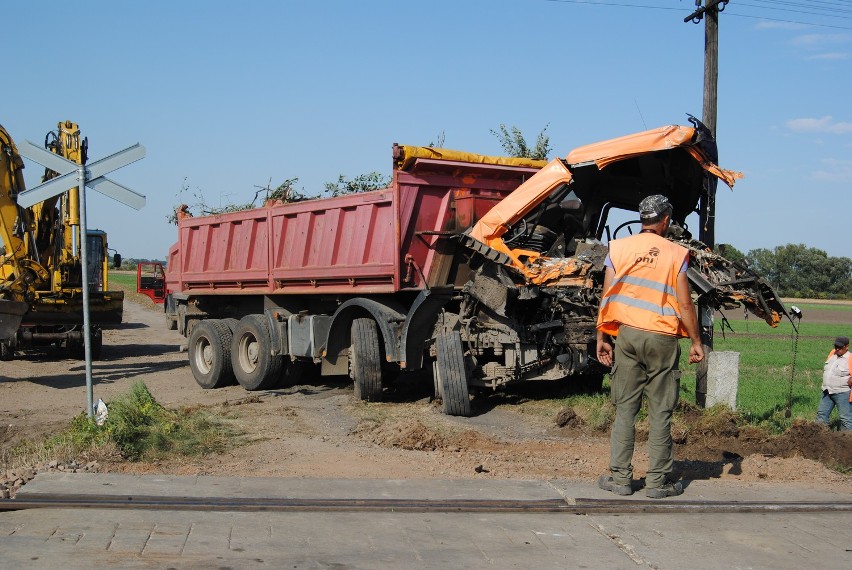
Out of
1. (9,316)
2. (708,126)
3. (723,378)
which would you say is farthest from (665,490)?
(9,316)

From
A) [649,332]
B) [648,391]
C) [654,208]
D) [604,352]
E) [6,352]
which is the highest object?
[654,208]

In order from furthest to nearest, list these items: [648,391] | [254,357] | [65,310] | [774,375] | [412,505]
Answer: [65,310]
[774,375]
[254,357]
[648,391]
[412,505]

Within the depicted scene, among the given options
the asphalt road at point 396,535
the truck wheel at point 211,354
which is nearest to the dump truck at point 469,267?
the truck wheel at point 211,354

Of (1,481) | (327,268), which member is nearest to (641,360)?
(1,481)

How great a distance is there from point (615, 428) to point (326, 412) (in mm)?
5797

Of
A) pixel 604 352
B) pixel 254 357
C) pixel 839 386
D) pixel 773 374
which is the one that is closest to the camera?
pixel 604 352

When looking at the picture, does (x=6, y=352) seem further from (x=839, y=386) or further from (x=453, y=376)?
(x=839, y=386)

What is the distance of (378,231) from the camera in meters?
11.1

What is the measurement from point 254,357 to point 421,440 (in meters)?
6.10

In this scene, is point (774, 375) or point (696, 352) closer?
point (696, 352)

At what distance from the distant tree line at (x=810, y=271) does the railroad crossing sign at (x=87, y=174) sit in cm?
6989

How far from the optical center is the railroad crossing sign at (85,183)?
26.6ft

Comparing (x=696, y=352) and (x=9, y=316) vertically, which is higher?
(x=696, y=352)

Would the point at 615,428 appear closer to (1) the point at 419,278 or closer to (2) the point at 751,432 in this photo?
(2) the point at 751,432
